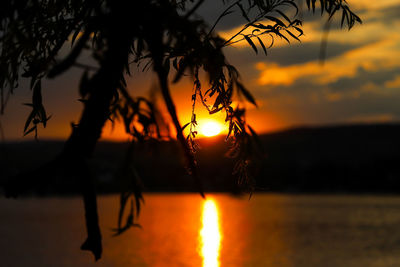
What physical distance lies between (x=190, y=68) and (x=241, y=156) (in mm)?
718

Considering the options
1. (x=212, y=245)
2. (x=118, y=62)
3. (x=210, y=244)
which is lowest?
(x=118, y=62)

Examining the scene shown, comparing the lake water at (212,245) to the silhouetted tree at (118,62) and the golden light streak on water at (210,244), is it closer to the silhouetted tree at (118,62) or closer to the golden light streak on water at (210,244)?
the golden light streak on water at (210,244)

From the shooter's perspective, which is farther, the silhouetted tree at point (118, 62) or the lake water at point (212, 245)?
the lake water at point (212, 245)

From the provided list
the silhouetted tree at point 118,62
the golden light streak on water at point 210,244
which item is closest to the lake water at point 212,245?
the golden light streak on water at point 210,244

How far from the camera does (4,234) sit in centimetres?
5731

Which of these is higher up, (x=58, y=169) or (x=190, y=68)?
(x=190, y=68)

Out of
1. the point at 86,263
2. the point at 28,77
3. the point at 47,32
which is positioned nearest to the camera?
the point at 28,77

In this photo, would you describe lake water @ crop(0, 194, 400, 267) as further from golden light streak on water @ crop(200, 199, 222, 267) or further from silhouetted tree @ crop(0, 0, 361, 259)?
silhouetted tree @ crop(0, 0, 361, 259)

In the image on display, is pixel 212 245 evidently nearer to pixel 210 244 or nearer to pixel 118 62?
pixel 210 244

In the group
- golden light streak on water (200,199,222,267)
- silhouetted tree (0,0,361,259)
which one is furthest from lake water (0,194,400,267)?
silhouetted tree (0,0,361,259)

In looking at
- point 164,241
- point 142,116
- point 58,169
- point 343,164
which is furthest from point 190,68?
point 343,164

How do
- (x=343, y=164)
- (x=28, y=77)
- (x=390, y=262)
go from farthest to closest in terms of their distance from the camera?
(x=343, y=164) < (x=390, y=262) < (x=28, y=77)

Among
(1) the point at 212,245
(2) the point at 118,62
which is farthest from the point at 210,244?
(2) the point at 118,62

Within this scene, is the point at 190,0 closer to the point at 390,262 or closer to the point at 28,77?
the point at 28,77
